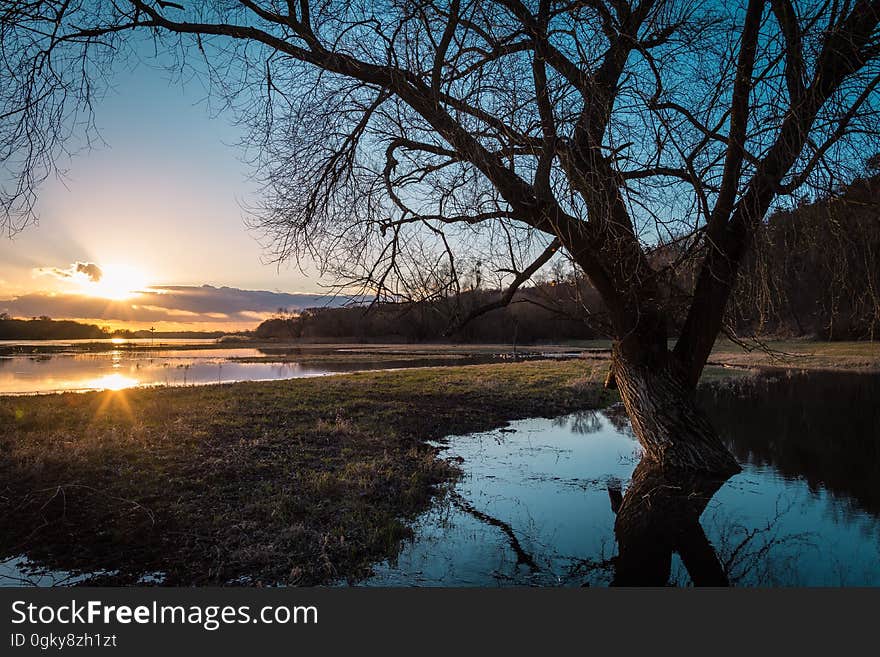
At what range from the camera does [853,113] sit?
5348 millimetres

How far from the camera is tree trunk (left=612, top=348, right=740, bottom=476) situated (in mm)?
7738

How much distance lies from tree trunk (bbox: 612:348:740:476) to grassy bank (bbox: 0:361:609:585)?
290cm

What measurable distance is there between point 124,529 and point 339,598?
2.84m

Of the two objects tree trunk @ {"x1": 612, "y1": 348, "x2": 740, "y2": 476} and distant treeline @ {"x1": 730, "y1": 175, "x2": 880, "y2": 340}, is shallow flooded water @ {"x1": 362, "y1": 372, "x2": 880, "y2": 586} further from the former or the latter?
distant treeline @ {"x1": 730, "y1": 175, "x2": 880, "y2": 340}

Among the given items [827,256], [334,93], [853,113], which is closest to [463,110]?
[334,93]

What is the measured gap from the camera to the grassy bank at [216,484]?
4.74 meters

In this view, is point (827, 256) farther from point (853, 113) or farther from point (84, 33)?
point (84, 33)

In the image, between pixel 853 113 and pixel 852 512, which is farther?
pixel 852 512

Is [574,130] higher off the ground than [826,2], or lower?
lower

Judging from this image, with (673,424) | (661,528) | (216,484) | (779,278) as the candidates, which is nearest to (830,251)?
(779,278)

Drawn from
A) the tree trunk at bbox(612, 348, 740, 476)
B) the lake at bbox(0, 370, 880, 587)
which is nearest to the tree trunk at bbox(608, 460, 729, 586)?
the lake at bbox(0, 370, 880, 587)

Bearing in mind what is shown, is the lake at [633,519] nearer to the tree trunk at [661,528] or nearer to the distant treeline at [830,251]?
the tree trunk at [661,528]

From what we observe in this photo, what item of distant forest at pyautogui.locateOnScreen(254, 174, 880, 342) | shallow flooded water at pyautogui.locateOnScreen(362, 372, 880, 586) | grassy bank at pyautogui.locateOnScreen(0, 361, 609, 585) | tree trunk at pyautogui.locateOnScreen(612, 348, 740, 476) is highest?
distant forest at pyautogui.locateOnScreen(254, 174, 880, 342)

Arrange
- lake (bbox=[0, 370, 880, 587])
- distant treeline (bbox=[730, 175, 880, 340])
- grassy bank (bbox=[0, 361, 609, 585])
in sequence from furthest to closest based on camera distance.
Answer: distant treeline (bbox=[730, 175, 880, 340]) → grassy bank (bbox=[0, 361, 609, 585]) → lake (bbox=[0, 370, 880, 587])
